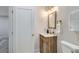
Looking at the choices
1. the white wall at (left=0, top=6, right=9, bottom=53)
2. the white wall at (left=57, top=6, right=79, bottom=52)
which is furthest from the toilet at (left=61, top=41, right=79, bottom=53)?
the white wall at (left=0, top=6, right=9, bottom=53)

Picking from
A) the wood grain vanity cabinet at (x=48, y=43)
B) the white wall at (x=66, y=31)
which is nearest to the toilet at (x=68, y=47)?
the white wall at (x=66, y=31)

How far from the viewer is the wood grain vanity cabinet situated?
5.95 feet

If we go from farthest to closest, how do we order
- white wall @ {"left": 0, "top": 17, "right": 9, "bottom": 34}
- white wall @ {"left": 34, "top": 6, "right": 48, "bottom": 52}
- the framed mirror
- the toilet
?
the framed mirror, white wall @ {"left": 34, "top": 6, "right": 48, "bottom": 52}, white wall @ {"left": 0, "top": 17, "right": 9, "bottom": 34}, the toilet

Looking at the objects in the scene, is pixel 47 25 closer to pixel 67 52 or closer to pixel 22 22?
pixel 22 22

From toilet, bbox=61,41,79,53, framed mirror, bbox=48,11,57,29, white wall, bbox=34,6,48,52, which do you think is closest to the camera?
toilet, bbox=61,41,79,53

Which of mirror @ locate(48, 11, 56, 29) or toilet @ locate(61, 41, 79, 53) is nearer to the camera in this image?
toilet @ locate(61, 41, 79, 53)

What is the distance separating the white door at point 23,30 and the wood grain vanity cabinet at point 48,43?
0.20m

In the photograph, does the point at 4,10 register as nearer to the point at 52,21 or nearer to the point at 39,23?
the point at 39,23

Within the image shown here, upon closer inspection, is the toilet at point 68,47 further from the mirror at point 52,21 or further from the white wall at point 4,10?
the white wall at point 4,10

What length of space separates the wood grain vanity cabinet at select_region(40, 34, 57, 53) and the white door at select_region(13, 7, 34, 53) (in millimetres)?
197

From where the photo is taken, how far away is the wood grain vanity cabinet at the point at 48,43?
1.81 m

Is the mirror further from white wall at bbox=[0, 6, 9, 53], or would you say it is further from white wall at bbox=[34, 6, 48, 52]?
white wall at bbox=[0, 6, 9, 53]
